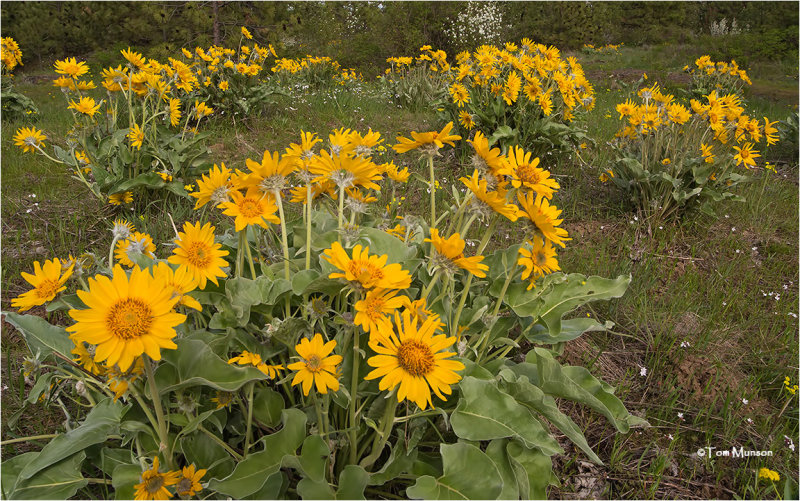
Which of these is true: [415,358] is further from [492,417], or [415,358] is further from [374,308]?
[492,417]

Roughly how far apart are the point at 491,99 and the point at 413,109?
238 cm

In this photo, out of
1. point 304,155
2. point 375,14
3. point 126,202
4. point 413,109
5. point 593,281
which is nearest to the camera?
point 304,155

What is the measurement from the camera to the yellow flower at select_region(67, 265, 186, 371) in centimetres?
82

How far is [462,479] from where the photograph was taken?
1.12m

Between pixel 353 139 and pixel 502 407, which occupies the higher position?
pixel 353 139

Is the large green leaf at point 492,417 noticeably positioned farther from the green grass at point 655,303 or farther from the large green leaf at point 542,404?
the green grass at point 655,303

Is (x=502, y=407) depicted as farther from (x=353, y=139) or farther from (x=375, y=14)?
(x=375, y=14)

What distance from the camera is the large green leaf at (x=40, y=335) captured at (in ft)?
4.39

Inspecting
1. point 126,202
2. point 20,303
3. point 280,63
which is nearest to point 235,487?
point 20,303

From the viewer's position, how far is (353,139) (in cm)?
134

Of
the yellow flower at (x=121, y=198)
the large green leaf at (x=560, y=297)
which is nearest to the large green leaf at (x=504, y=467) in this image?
the large green leaf at (x=560, y=297)

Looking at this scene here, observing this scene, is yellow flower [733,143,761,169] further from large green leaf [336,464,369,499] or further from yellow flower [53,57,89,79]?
yellow flower [53,57,89,79]

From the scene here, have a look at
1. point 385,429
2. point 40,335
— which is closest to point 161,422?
point 385,429

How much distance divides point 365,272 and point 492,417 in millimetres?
526
